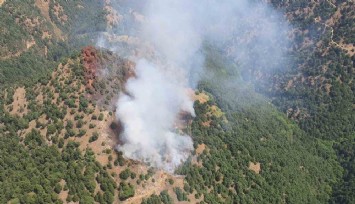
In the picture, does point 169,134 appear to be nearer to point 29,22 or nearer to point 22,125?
point 22,125

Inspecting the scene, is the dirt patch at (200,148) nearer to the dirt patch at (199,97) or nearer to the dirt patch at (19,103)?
the dirt patch at (199,97)

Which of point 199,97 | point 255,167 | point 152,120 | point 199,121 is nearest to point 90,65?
point 152,120

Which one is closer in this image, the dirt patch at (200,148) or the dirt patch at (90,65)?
the dirt patch at (90,65)

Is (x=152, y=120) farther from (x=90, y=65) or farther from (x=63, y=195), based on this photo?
(x=63, y=195)

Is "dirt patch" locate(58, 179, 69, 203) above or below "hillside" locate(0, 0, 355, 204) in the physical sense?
below

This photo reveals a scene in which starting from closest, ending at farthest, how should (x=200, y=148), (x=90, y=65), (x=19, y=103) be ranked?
(x=90, y=65) → (x=200, y=148) → (x=19, y=103)

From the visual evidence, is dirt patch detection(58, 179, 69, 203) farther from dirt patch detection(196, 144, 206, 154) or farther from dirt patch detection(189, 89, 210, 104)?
dirt patch detection(189, 89, 210, 104)

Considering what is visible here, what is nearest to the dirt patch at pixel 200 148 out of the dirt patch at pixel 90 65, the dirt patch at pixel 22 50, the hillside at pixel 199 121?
the hillside at pixel 199 121

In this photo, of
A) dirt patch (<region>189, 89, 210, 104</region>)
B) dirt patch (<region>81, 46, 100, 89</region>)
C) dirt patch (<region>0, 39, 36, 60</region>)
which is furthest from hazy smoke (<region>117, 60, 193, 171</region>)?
dirt patch (<region>0, 39, 36, 60</region>)
